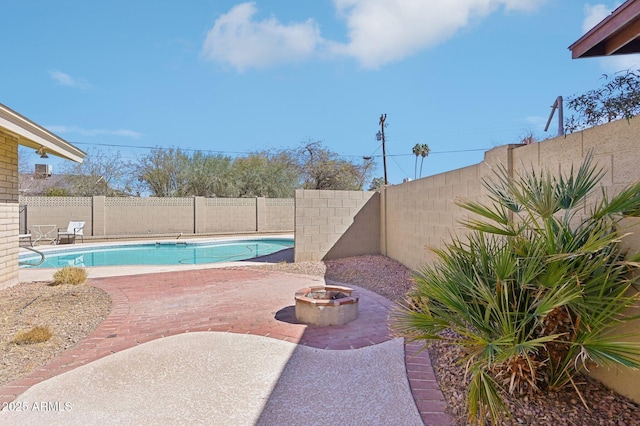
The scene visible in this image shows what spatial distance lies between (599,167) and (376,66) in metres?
13.2

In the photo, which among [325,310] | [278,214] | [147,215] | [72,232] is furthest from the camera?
[278,214]

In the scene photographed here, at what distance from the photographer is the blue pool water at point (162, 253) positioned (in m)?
13.5

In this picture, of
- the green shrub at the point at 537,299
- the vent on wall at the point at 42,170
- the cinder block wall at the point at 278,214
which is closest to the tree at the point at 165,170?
the cinder block wall at the point at 278,214

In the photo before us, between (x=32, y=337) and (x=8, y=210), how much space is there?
4658 millimetres

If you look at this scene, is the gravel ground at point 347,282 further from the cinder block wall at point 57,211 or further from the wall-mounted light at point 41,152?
the cinder block wall at point 57,211

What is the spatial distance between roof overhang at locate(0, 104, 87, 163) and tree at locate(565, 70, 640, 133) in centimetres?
881

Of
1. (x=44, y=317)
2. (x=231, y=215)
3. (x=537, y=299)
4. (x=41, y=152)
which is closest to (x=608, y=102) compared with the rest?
(x=537, y=299)

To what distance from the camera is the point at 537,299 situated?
2500 millimetres

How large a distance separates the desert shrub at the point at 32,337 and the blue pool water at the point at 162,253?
28.2ft

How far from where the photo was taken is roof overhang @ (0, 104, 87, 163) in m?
6.24

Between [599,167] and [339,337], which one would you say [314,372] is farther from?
[599,167]

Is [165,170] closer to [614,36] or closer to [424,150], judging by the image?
[424,150]

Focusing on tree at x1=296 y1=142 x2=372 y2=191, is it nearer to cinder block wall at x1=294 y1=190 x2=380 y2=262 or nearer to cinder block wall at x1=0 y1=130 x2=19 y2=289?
cinder block wall at x1=294 y1=190 x2=380 y2=262

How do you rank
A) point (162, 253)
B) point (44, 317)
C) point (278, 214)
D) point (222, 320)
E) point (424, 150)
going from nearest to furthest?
point (222, 320) → point (44, 317) → point (162, 253) → point (278, 214) → point (424, 150)
